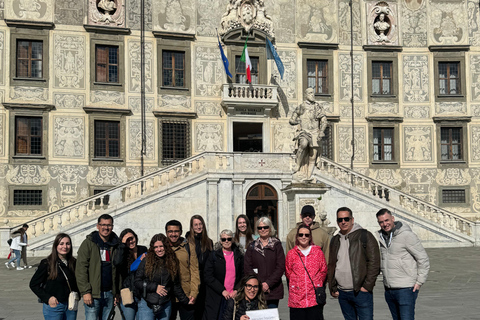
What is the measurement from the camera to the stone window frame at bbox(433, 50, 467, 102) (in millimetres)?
31531

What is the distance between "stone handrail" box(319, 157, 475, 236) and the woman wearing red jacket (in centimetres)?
1980

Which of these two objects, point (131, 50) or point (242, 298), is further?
point (131, 50)

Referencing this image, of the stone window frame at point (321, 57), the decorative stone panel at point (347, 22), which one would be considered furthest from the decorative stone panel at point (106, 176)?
the decorative stone panel at point (347, 22)

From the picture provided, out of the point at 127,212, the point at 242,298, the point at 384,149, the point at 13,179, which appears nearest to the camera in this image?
the point at 242,298

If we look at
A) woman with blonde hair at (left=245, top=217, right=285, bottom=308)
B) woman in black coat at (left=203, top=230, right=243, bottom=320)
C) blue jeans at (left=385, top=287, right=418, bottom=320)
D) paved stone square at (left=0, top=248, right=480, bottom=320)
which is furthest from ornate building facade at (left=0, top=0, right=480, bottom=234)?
blue jeans at (left=385, top=287, right=418, bottom=320)

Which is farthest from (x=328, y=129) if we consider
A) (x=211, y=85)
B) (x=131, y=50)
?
(x=131, y=50)

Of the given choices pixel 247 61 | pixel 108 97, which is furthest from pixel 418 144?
pixel 108 97

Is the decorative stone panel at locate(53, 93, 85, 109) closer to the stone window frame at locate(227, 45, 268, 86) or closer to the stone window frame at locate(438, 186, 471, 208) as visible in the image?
the stone window frame at locate(227, 45, 268, 86)

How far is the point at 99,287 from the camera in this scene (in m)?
8.12

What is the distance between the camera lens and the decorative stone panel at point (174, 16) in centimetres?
2962

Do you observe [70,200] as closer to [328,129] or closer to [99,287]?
[328,129]

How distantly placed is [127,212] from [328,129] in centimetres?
1129

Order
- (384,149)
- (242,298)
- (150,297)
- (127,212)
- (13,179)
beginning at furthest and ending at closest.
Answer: (384,149) < (13,179) < (127,212) < (150,297) < (242,298)

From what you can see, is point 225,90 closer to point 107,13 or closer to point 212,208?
point 212,208
